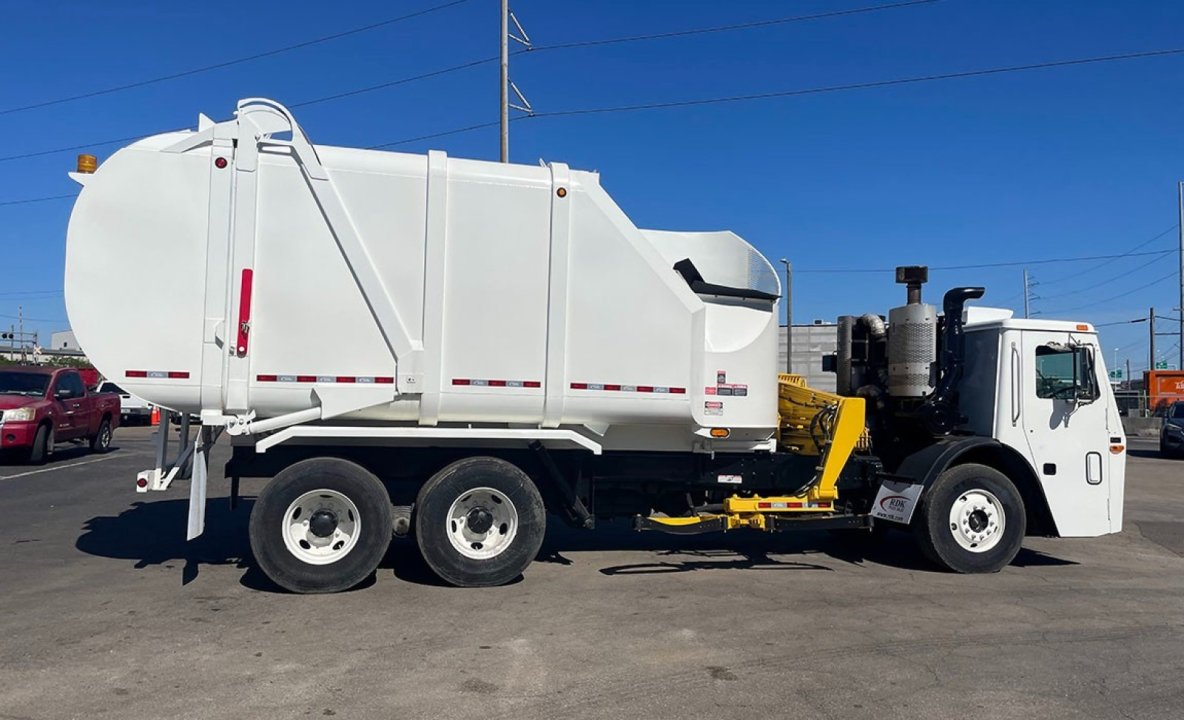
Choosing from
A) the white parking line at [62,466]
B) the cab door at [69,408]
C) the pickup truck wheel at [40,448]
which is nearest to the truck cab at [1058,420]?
the white parking line at [62,466]

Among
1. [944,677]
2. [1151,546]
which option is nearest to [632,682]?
[944,677]

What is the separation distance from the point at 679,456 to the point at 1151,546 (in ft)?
21.2

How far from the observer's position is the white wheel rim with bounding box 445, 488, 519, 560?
769 centimetres

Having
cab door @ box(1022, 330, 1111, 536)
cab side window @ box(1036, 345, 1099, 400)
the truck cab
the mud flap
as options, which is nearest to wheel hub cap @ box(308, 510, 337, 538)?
the mud flap

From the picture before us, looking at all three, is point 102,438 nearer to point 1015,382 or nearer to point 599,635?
point 599,635

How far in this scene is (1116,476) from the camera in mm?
9164

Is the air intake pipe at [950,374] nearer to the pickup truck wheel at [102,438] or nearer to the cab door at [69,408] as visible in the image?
the cab door at [69,408]

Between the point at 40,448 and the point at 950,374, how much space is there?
15428 millimetres

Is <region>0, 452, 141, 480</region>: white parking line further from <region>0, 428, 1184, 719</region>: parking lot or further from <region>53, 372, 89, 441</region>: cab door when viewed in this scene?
<region>0, 428, 1184, 719</region>: parking lot

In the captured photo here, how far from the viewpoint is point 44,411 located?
16656mm

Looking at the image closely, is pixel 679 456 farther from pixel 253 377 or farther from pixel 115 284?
pixel 115 284

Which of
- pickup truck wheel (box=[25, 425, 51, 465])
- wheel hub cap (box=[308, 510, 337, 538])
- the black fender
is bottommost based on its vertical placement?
pickup truck wheel (box=[25, 425, 51, 465])

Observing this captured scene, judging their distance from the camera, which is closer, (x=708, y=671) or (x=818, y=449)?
(x=708, y=671)

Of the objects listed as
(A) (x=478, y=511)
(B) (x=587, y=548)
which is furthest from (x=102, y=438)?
(A) (x=478, y=511)
